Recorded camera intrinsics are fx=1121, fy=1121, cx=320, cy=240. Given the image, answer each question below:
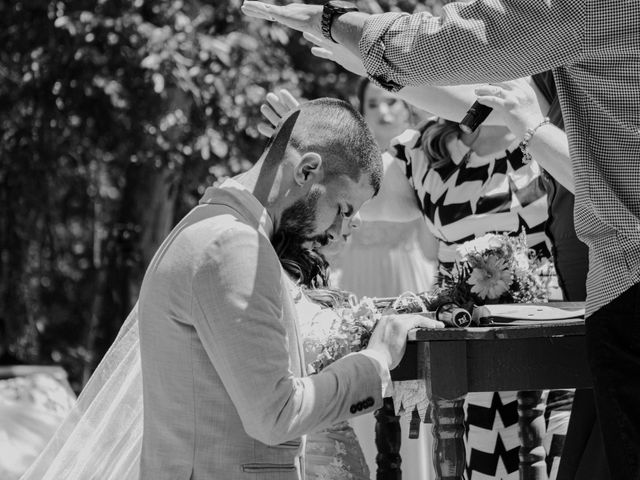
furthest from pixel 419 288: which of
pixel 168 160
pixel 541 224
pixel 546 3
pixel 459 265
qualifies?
pixel 546 3

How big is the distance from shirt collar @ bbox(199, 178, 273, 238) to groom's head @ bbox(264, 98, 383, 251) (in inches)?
1.8

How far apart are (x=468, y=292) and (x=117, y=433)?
1095mm

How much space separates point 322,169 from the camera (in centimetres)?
277

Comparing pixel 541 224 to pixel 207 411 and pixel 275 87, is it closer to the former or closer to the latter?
pixel 207 411

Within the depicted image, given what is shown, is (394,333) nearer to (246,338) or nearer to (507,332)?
(507,332)

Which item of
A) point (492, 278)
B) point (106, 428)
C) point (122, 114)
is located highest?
point (122, 114)

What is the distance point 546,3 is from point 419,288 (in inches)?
197

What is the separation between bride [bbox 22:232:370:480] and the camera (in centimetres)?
322

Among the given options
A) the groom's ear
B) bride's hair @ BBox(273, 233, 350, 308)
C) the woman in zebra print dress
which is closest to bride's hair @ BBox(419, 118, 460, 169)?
the woman in zebra print dress

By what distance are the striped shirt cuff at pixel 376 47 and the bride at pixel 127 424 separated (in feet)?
1.61

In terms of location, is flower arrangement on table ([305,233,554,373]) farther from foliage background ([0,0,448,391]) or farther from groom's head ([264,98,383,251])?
foliage background ([0,0,448,391])

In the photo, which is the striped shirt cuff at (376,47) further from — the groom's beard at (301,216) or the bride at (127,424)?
the bride at (127,424)

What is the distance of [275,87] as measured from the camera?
8.71 meters

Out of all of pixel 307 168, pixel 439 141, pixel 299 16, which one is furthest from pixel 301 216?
pixel 439 141
